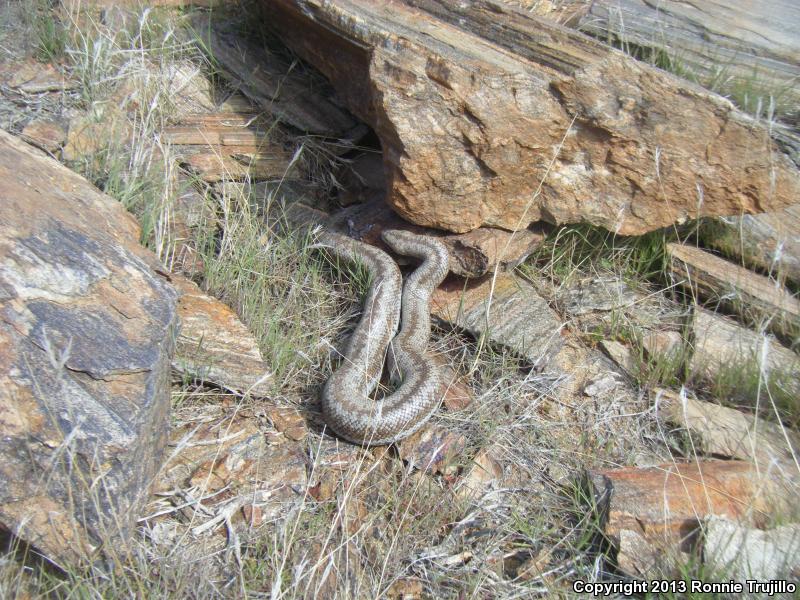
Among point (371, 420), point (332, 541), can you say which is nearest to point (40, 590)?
point (332, 541)

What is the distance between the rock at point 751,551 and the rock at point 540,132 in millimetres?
2061

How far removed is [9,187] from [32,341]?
909 millimetres

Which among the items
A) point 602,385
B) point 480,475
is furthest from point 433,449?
point 602,385

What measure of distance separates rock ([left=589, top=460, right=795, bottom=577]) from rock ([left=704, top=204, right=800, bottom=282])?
6.28ft

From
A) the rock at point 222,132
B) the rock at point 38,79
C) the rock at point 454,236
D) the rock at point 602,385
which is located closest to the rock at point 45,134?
the rock at point 38,79

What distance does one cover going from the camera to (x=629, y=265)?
Result: 4.85 metres

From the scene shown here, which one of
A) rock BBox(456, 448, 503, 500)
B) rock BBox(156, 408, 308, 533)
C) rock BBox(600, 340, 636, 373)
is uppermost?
rock BBox(600, 340, 636, 373)

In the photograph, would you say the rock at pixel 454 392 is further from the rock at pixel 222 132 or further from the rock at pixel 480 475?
the rock at pixel 222 132

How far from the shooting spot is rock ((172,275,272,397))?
145 inches

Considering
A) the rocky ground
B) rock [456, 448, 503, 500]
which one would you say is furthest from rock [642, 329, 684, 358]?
rock [456, 448, 503, 500]

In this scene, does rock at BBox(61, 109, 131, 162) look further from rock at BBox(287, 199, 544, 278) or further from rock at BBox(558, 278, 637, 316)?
rock at BBox(558, 278, 637, 316)

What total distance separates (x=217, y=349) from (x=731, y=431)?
293 cm

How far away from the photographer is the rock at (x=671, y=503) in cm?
310

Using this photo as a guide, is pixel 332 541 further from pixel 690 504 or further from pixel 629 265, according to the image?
pixel 629 265
